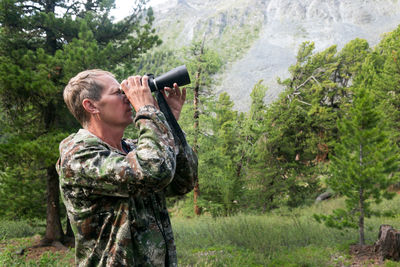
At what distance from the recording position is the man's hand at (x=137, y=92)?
3.91 feet

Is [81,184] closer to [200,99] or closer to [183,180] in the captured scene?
[183,180]

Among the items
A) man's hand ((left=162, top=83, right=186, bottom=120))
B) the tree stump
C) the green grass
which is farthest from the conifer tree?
man's hand ((left=162, top=83, right=186, bottom=120))

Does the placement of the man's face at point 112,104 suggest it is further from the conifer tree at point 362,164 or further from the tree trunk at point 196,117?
the tree trunk at point 196,117

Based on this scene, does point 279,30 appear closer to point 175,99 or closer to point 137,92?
point 175,99

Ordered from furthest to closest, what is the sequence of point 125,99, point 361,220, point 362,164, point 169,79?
point 362,164, point 361,220, point 169,79, point 125,99

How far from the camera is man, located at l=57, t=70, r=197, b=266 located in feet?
3.37

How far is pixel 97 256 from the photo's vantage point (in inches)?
44.2

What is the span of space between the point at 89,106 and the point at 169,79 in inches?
16.5

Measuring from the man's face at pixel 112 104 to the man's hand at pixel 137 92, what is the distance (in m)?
0.07

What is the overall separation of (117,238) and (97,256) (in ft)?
0.44

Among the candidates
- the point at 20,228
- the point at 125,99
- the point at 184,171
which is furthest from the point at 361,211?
the point at 20,228

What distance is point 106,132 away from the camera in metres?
1.31

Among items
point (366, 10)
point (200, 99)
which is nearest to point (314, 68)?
point (200, 99)

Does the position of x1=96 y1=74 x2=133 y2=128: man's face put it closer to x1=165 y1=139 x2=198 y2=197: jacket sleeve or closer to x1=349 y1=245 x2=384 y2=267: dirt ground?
x1=165 y1=139 x2=198 y2=197: jacket sleeve
